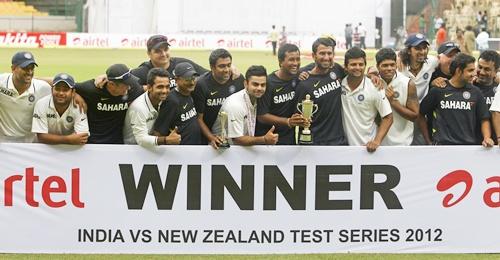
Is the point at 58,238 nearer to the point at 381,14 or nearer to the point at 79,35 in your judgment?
the point at 79,35

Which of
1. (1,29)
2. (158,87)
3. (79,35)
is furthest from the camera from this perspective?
(1,29)

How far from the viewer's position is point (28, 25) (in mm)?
66438

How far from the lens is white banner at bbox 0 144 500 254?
8.42 metres

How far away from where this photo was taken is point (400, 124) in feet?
29.7

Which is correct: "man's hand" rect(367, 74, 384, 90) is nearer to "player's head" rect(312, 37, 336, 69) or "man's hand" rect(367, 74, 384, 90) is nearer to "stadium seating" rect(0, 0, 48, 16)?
"player's head" rect(312, 37, 336, 69)

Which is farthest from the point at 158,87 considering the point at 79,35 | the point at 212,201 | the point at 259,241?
the point at 79,35

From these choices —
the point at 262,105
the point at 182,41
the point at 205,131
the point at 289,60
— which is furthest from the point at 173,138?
the point at 182,41

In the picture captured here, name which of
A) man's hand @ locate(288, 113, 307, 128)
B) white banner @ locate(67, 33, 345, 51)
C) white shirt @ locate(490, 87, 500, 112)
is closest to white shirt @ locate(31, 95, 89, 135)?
man's hand @ locate(288, 113, 307, 128)

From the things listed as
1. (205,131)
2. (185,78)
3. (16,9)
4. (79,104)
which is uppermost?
(16,9)

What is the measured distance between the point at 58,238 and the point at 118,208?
0.60 m

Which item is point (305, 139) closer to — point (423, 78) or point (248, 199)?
point (248, 199)

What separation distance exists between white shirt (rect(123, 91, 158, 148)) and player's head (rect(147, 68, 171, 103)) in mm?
127

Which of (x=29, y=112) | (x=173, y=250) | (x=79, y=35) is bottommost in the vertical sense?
(x=173, y=250)

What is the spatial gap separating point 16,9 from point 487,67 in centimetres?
6392
